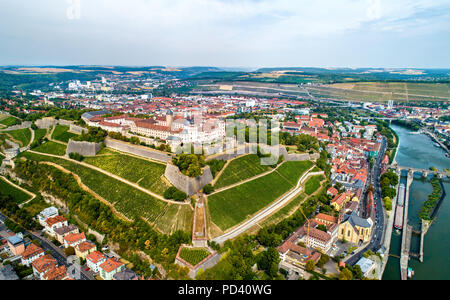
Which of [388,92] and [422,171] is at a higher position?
[388,92]

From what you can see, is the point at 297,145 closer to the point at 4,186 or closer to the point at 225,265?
the point at 225,265

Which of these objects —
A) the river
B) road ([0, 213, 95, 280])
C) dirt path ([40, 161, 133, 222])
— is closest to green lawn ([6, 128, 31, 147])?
dirt path ([40, 161, 133, 222])

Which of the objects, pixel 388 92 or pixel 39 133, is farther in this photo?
pixel 388 92

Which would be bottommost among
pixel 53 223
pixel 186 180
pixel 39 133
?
pixel 53 223

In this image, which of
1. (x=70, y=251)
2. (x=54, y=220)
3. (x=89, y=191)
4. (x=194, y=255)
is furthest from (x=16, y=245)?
(x=194, y=255)

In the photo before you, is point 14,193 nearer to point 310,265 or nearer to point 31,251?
point 31,251

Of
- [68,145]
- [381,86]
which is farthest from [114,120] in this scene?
[381,86]

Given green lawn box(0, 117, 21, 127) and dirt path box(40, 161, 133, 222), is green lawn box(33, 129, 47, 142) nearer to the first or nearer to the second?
green lawn box(0, 117, 21, 127)

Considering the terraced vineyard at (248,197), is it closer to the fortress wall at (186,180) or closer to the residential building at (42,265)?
the fortress wall at (186,180)
